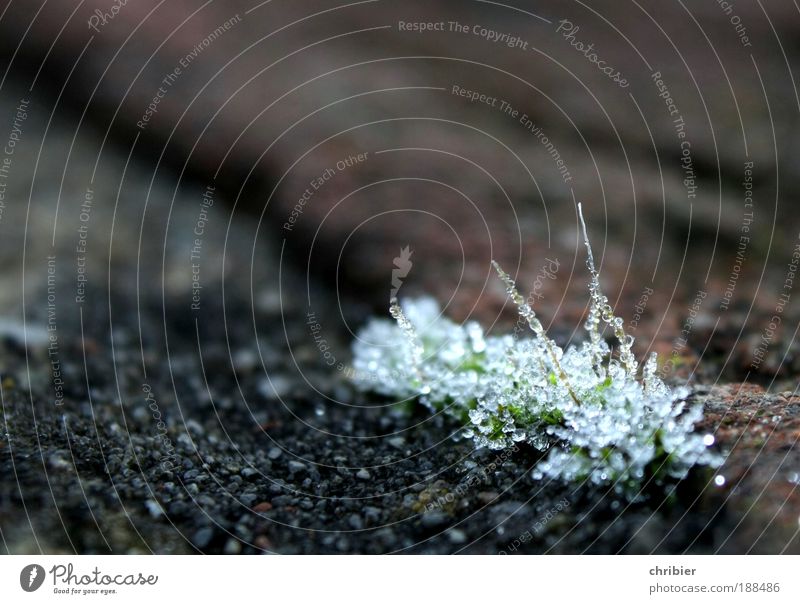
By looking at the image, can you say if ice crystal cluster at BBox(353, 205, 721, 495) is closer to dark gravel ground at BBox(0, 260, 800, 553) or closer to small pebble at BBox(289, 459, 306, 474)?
dark gravel ground at BBox(0, 260, 800, 553)

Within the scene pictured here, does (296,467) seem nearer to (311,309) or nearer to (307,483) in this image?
(307,483)

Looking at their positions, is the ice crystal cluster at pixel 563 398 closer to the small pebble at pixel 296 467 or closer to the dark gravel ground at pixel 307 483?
the dark gravel ground at pixel 307 483

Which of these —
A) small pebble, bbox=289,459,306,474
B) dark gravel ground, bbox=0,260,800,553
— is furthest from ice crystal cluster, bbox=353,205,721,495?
small pebble, bbox=289,459,306,474

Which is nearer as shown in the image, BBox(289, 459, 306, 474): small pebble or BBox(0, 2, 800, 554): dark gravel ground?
BBox(0, 2, 800, 554): dark gravel ground

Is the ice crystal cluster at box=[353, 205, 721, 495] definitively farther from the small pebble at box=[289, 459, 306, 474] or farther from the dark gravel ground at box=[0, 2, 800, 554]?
the small pebble at box=[289, 459, 306, 474]

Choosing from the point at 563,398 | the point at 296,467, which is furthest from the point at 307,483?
the point at 563,398

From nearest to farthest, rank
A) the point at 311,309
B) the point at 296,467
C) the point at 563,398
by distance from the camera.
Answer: the point at 563,398 → the point at 296,467 → the point at 311,309

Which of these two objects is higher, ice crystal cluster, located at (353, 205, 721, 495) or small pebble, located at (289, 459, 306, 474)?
ice crystal cluster, located at (353, 205, 721, 495)

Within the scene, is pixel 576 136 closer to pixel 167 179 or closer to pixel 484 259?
pixel 484 259
